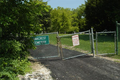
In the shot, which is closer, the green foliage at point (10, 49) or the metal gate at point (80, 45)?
the green foliage at point (10, 49)

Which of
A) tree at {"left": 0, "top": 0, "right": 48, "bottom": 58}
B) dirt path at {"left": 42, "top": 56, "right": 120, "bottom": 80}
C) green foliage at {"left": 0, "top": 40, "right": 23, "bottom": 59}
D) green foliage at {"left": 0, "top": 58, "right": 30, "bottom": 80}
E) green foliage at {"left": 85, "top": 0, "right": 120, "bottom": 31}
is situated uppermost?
green foliage at {"left": 85, "top": 0, "right": 120, "bottom": 31}

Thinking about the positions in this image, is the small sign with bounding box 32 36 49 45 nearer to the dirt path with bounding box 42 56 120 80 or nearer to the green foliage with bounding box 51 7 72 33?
the dirt path with bounding box 42 56 120 80

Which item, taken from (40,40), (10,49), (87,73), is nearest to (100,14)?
(40,40)

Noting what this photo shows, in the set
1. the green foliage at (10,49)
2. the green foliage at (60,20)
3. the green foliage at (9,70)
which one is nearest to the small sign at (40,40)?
the green foliage at (10,49)

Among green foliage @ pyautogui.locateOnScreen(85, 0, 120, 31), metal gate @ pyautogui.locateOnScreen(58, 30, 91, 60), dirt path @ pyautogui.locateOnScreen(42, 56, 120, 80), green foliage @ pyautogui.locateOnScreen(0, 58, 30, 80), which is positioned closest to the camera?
green foliage @ pyautogui.locateOnScreen(0, 58, 30, 80)

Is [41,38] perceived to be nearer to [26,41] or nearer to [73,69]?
[26,41]

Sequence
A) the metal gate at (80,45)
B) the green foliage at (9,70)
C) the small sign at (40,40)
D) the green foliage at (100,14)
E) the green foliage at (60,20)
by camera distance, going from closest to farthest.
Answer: the green foliage at (9,70) → the small sign at (40,40) → the metal gate at (80,45) → the green foliage at (100,14) → the green foliage at (60,20)

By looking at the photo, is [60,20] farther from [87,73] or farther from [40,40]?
[87,73]

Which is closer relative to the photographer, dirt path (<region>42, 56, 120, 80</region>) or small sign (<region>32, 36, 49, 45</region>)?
dirt path (<region>42, 56, 120, 80</region>)

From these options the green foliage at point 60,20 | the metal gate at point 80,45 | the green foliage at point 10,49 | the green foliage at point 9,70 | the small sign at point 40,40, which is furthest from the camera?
the green foliage at point 60,20

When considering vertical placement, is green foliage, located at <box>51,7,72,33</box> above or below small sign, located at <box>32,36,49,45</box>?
above

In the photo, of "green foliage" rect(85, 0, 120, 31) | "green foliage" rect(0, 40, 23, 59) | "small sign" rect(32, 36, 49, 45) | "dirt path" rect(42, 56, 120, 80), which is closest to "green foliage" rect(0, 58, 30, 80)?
"green foliage" rect(0, 40, 23, 59)

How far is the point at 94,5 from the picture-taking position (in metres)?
27.7

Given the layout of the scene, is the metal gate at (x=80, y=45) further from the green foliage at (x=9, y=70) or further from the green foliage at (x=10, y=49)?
the green foliage at (x=9, y=70)
